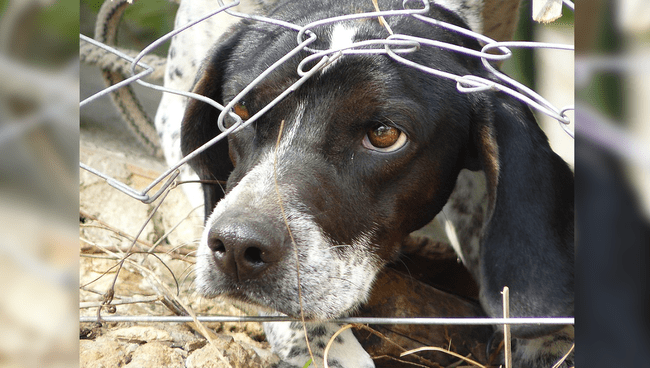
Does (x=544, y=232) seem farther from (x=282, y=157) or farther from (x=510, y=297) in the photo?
(x=282, y=157)

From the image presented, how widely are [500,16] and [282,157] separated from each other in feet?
6.31

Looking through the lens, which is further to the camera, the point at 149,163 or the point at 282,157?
the point at 149,163

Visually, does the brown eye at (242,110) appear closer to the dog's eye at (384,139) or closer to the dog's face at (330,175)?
the dog's face at (330,175)

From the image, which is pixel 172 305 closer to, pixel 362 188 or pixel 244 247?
pixel 244 247

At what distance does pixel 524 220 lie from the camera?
197 cm

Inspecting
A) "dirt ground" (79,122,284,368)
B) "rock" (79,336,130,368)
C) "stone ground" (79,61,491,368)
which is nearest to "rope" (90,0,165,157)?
"dirt ground" (79,122,284,368)

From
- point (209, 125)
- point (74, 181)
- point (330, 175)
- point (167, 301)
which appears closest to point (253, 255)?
point (330, 175)

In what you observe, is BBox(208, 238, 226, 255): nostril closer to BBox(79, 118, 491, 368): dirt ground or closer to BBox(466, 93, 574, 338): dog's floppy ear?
BBox(79, 118, 491, 368): dirt ground

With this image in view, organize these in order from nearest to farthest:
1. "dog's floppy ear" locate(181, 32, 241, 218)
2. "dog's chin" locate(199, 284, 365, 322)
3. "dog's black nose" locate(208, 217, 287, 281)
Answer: "dog's black nose" locate(208, 217, 287, 281) < "dog's chin" locate(199, 284, 365, 322) < "dog's floppy ear" locate(181, 32, 241, 218)

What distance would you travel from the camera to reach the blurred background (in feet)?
3.09

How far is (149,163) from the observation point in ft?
12.0

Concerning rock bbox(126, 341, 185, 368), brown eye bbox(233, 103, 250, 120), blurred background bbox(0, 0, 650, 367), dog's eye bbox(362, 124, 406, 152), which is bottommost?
rock bbox(126, 341, 185, 368)

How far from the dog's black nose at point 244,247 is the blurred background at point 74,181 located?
63 cm

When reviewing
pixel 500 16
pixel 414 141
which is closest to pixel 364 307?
pixel 414 141
